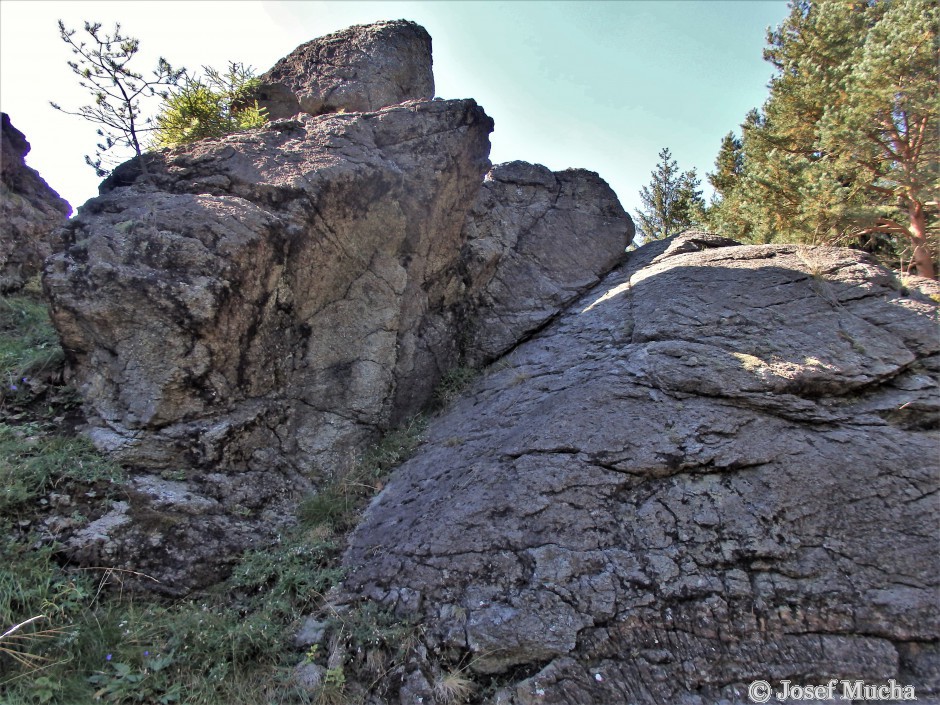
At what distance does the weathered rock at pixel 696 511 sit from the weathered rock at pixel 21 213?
7279mm

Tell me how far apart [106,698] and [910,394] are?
6.91 meters

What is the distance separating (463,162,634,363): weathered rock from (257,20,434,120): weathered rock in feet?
7.25

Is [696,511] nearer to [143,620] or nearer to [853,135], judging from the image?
[143,620]

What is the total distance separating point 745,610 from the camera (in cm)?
377

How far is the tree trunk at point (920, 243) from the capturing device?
936cm

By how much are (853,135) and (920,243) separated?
2315 mm

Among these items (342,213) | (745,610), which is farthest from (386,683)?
(342,213)

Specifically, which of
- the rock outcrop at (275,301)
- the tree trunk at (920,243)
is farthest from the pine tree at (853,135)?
the rock outcrop at (275,301)

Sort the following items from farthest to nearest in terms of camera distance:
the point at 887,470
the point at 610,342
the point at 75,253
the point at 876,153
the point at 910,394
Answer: the point at 876,153 < the point at 610,342 < the point at 75,253 < the point at 910,394 < the point at 887,470

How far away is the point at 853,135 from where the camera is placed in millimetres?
9359

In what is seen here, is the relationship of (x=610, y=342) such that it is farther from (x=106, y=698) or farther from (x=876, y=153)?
(x=876, y=153)

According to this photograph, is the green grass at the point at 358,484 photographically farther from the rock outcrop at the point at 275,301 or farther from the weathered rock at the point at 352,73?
the weathered rock at the point at 352,73

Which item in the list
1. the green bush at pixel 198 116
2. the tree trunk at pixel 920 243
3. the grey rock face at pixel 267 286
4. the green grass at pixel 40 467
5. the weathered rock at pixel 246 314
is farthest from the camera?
the tree trunk at pixel 920 243

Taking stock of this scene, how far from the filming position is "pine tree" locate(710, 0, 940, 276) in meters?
8.52
